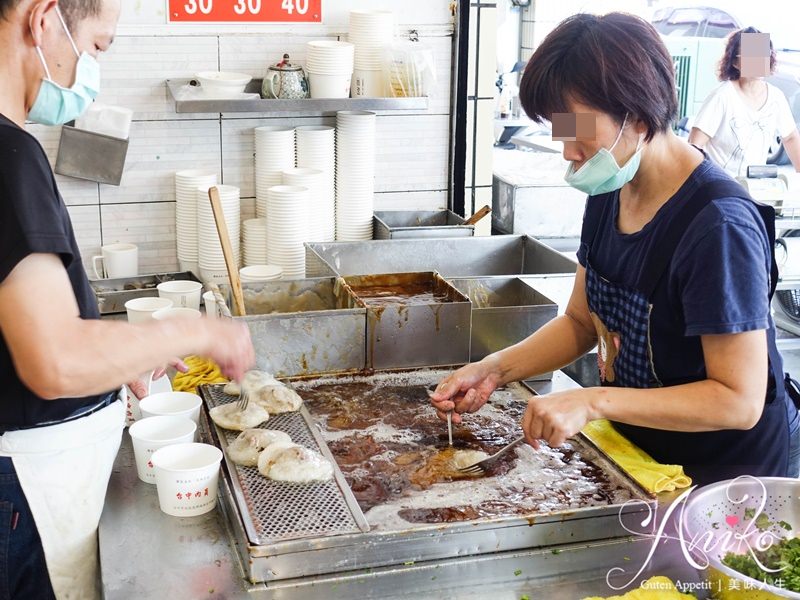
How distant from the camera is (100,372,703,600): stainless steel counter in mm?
1569

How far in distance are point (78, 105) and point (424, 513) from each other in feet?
3.33

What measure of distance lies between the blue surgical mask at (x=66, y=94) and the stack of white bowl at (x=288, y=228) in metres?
1.66

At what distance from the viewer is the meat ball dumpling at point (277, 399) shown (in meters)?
2.17

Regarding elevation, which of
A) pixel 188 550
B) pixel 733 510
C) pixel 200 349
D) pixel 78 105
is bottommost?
pixel 188 550

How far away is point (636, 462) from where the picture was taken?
6.32ft

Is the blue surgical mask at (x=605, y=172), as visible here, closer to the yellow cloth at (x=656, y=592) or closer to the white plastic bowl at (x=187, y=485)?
the yellow cloth at (x=656, y=592)

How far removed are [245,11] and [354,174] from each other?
75cm

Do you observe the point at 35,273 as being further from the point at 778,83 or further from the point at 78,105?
the point at 778,83

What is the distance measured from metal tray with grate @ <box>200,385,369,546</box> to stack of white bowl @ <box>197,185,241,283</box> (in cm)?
144

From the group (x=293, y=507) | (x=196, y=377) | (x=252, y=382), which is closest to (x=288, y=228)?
(x=196, y=377)

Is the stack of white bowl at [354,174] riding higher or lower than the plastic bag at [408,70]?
lower

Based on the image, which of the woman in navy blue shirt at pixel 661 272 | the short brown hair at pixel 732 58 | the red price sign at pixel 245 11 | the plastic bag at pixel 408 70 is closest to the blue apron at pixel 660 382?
the woman in navy blue shirt at pixel 661 272

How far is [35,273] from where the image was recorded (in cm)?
133

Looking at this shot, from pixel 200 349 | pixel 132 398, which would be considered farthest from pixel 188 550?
pixel 132 398
